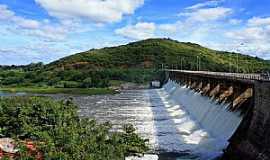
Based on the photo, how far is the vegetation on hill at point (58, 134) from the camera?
2381 cm

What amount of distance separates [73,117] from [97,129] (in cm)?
618

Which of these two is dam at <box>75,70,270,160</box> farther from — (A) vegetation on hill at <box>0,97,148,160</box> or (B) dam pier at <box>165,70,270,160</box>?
(A) vegetation on hill at <box>0,97,148,160</box>

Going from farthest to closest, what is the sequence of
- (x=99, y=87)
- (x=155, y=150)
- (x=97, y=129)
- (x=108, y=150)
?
(x=99, y=87) < (x=155, y=150) < (x=97, y=129) < (x=108, y=150)

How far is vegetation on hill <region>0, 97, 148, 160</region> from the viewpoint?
78.1 feet

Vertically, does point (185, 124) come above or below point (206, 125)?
below

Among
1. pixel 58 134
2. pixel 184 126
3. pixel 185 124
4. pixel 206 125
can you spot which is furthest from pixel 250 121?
pixel 185 124

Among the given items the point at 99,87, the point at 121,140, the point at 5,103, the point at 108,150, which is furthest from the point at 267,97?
the point at 99,87

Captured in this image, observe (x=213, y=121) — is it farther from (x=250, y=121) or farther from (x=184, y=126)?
(x=250, y=121)

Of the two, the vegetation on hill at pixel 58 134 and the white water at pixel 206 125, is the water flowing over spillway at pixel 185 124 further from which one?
the vegetation on hill at pixel 58 134

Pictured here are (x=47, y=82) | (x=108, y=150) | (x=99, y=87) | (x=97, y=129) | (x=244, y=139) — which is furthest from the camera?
(x=47, y=82)

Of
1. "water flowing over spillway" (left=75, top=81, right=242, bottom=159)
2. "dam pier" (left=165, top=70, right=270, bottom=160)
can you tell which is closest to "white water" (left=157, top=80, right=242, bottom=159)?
"water flowing over spillway" (left=75, top=81, right=242, bottom=159)

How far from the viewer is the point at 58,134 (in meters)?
27.0

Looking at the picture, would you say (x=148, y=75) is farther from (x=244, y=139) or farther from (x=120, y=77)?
(x=244, y=139)

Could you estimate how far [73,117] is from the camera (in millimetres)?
37844
